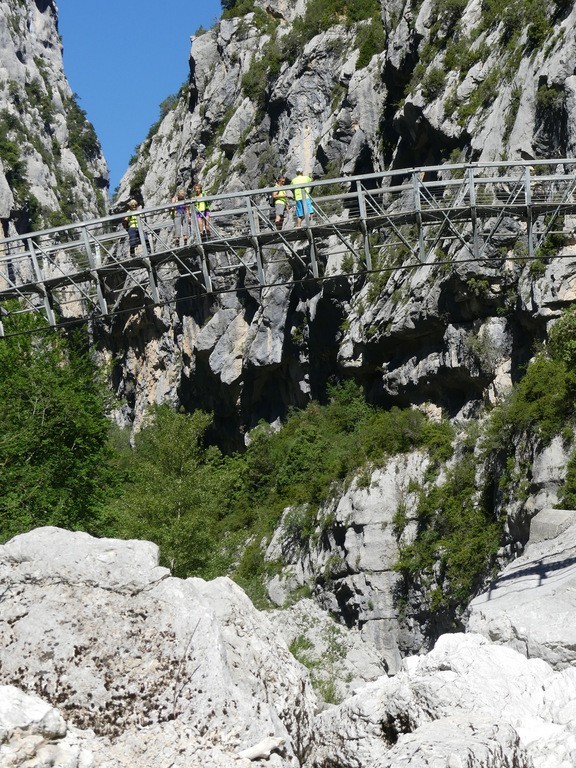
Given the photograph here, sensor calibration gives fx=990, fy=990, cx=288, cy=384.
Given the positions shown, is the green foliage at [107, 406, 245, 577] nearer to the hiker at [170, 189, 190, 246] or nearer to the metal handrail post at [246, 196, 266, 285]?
the hiker at [170, 189, 190, 246]

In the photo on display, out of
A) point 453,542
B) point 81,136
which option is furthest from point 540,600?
point 81,136

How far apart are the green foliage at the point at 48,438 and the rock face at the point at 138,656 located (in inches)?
614

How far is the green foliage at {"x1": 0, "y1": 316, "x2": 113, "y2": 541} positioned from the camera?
23672mm

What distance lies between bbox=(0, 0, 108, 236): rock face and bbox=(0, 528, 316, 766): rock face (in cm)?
8437

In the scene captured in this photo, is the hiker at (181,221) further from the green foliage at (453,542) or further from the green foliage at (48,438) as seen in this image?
the green foliage at (453,542)

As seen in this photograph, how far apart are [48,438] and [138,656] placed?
20.1m

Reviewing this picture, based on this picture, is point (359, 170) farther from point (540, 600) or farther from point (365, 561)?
point (540, 600)

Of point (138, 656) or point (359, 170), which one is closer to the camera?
point (138, 656)

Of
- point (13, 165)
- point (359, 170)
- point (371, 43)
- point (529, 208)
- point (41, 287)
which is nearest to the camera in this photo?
point (529, 208)

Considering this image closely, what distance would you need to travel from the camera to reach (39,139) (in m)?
108

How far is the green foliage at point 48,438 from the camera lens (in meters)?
23.7

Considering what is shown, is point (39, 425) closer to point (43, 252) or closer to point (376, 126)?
point (43, 252)

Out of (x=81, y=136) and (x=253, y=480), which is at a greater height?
(x=81, y=136)

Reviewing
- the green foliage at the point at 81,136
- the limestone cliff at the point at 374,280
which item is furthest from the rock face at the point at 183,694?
the green foliage at the point at 81,136
